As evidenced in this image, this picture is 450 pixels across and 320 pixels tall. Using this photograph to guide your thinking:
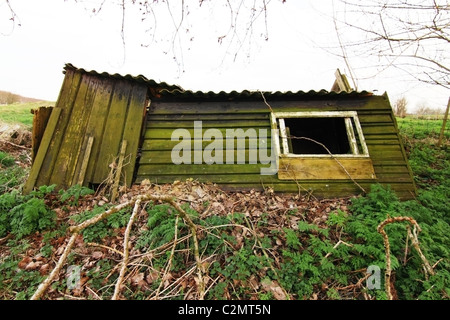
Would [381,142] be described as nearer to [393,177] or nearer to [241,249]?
[393,177]

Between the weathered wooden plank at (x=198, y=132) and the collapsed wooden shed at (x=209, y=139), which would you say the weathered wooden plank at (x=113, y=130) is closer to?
the collapsed wooden shed at (x=209, y=139)

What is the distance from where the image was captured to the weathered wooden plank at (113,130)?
4.99 m

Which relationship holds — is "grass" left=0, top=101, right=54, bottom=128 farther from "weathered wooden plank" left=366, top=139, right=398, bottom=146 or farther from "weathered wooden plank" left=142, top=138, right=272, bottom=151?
"weathered wooden plank" left=366, top=139, right=398, bottom=146

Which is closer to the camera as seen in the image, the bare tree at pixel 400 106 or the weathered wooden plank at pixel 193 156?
the weathered wooden plank at pixel 193 156

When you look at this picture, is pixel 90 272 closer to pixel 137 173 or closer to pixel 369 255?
pixel 137 173

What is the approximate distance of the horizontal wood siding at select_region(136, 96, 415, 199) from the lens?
→ 4980mm

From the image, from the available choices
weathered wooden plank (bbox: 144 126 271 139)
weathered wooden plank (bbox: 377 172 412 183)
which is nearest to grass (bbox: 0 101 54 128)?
weathered wooden plank (bbox: 144 126 271 139)

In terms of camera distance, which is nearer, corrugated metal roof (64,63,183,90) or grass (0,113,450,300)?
grass (0,113,450,300)

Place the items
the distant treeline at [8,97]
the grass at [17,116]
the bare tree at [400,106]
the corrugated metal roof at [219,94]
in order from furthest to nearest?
the distant treeline at [8,97]
the bare tree at [400,106]
the grass at [17,116]
the corrugated metal roof at [219,94]

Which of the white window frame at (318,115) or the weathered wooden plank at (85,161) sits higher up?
the white window frame at (318,115)

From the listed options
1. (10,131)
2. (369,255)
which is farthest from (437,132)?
(10,131)

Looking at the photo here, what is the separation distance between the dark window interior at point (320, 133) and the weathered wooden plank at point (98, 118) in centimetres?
485

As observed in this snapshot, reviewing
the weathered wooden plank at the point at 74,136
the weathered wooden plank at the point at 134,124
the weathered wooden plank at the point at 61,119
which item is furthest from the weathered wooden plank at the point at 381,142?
the weathered wooden plank at the point at 61,119

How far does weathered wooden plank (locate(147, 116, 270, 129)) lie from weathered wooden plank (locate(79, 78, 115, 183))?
1054mm
